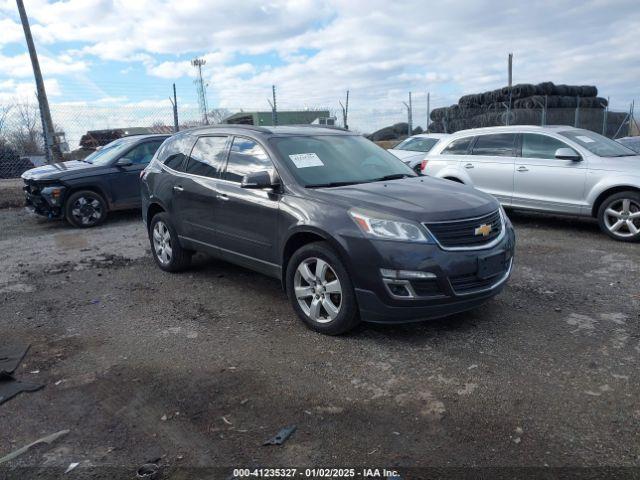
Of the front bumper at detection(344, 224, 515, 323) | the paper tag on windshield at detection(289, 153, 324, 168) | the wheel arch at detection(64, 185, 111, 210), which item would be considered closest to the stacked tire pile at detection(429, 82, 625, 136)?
the wheel arch at detection(64, 185, 111, 210)

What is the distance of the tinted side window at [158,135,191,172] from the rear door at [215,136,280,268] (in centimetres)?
96

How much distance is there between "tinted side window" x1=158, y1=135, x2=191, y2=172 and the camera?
20.5ft

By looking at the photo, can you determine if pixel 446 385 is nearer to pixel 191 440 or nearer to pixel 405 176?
pixel 191 440

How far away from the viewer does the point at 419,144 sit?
13438mm

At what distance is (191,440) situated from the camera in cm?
310

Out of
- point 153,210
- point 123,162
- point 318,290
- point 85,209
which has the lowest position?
point 318,290

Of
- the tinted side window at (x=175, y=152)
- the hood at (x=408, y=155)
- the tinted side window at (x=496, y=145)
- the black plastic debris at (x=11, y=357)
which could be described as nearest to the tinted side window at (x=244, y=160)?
the tinted side window at (x=175, y=152)

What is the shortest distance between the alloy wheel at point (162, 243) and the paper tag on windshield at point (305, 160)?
2223 mm

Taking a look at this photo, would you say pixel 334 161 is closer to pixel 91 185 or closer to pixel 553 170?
pixel 553 170

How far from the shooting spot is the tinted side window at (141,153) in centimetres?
1048

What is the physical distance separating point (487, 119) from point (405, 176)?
64.2 ft

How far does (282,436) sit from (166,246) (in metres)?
4.00

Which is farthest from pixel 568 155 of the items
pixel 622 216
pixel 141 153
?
pixel 141 153

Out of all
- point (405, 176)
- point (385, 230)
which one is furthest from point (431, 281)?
point (405, 176)
